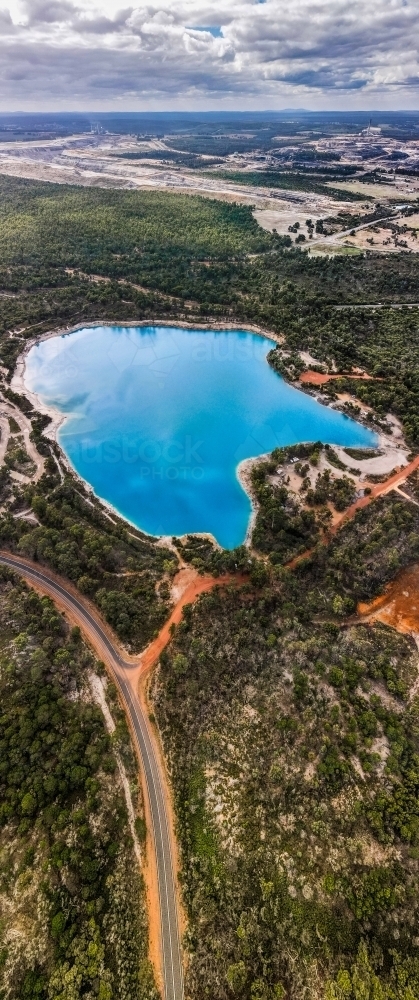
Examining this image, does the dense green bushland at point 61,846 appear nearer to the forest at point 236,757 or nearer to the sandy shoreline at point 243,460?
the forest at point 236,757

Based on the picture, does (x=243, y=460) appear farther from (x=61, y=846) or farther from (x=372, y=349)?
(x=61, y=846)

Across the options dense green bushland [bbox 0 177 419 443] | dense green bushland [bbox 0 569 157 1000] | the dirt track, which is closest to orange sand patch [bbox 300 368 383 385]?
dense green bushland [bbox 0 177 419 443]

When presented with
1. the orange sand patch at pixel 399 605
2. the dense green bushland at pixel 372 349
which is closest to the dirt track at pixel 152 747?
Answer: the orange sand patch at pixel 399 605

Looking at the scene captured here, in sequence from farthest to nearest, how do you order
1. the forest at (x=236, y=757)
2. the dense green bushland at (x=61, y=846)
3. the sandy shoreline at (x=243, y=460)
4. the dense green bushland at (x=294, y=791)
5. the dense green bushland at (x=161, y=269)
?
1. the dense green bushland at (x=161, y=269)
2. the sandy shoreline at (x=243, y=460)
3. the forest at (x=236, y=757)
4. the dense green bushland at (x=294, y=791)
5. the dense green bushland at (x=61, y=846)

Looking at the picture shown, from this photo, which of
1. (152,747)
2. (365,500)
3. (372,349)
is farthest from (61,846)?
(372,349)

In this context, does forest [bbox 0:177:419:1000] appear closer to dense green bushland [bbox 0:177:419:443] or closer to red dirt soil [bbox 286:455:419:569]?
red dirt soil [bbox 286:455:419:569]
